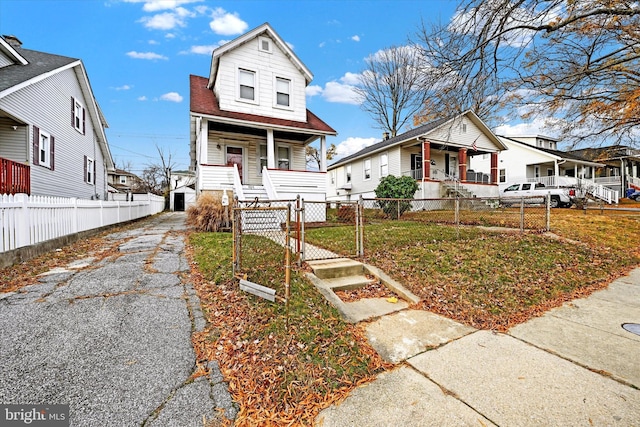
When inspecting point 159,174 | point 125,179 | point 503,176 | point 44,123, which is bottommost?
point 503,176

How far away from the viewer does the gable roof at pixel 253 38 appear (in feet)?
40.8

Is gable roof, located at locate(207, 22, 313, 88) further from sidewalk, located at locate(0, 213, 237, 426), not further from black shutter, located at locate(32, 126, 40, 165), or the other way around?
sidewalk, located at locate(0, 213, 237, 426)

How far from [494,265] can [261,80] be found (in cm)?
1225

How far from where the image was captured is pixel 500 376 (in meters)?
2.49

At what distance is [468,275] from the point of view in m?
4.99

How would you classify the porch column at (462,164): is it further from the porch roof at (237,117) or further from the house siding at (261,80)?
the house siding at (261,80)

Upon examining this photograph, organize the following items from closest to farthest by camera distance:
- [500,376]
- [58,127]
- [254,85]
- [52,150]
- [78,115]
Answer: [500,376], [52,150], [58,127], [254,85], [78,115]

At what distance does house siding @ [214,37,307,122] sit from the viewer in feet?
41.3

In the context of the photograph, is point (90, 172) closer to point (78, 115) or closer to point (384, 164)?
point (78, 115)

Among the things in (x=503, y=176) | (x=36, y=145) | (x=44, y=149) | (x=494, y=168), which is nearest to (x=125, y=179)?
(x=44, y=149)

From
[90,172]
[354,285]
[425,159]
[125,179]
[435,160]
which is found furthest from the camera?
[125,179]

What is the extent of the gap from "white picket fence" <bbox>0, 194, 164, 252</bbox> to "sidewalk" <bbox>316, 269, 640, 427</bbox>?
20.8 ft

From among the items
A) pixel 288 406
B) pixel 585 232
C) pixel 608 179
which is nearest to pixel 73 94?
pixel 288 406

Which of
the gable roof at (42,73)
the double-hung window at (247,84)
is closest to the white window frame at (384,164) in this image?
the double-hung window at (247,84)
